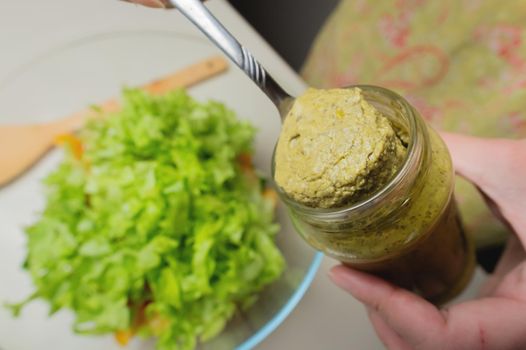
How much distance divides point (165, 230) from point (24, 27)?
0.72 m

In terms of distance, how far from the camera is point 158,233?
0.79 metres

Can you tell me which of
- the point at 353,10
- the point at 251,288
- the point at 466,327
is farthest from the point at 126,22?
the point at 466,327

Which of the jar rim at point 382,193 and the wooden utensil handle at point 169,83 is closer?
the jar rim at point 382,193

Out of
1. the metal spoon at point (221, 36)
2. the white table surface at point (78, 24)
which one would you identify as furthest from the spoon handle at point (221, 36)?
the white table surface at point (78, 24)

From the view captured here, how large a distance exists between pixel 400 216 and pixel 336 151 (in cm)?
9

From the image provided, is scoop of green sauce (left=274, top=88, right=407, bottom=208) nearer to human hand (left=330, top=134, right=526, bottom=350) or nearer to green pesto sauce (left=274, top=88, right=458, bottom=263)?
green pesto sauce (left=274, top=88, right=458, bottom=263)

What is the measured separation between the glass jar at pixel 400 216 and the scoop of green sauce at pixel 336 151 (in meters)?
0.01

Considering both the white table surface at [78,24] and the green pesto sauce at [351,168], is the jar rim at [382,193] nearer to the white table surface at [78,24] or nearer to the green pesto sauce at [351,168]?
the green pesto sauce at [351,168]

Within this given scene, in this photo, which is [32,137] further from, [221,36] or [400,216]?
[400,216]

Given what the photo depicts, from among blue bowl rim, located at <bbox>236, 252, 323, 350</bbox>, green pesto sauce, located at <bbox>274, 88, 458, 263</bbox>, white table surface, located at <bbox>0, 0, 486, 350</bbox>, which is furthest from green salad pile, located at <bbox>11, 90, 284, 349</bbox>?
green pesto sauce, located at <bbox>274, 88, 458, 263</bbox>

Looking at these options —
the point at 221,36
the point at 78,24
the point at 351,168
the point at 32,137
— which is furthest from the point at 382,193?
the point at 78,24

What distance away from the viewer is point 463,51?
0.91 metres

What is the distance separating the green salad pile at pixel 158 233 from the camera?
77 centimetres

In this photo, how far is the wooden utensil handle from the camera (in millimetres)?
995
